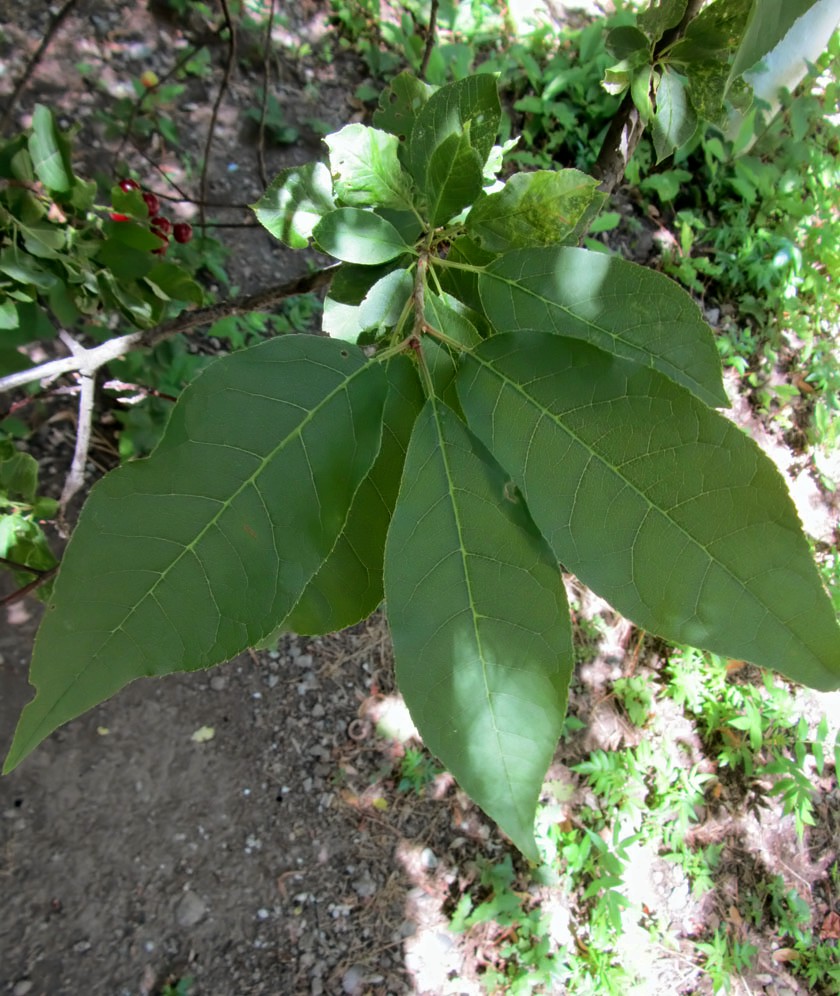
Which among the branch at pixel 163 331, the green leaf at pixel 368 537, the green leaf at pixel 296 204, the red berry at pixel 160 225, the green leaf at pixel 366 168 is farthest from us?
the red berry at pixel 160 225

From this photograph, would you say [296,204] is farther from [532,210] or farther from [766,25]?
[766,25]

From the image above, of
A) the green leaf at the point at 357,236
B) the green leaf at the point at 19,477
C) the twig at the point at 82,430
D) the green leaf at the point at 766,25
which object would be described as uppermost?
the green leaf at the point at 766,25

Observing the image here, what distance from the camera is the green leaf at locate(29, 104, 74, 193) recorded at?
1.38 metres

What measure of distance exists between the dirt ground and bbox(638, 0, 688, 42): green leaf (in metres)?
2.32

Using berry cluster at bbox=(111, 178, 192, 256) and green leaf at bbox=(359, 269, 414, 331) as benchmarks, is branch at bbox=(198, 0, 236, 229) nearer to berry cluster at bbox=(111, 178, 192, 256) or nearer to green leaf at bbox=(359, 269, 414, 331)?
berry cluster at bbox=(111, 178, 192, 256)

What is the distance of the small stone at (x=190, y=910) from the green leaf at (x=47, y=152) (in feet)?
7.48

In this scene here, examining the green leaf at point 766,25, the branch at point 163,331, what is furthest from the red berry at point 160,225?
the green leaf at point 766,25

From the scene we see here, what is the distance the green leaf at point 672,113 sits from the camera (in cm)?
108

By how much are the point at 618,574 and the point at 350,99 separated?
154 inches

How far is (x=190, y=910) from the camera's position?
2588mm

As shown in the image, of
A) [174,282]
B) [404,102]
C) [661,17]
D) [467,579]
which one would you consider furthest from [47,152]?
[467,579]

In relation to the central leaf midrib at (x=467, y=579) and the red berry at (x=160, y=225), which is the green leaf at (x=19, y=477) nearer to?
the red berry at (x=160, y=225)

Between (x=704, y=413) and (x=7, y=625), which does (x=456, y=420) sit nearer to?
(x=704, y=413)

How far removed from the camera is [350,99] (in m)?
3.91
